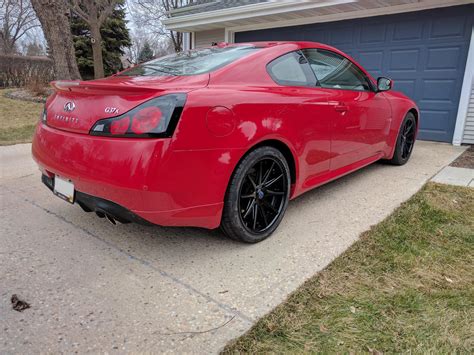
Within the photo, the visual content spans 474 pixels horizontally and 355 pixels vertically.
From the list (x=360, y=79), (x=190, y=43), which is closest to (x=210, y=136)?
(x=360, y=79)

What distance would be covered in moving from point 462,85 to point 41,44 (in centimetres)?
4868

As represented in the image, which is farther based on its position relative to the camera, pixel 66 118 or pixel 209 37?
pixel 209 37

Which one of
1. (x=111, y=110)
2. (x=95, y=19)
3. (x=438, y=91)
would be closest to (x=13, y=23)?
(x=95, y=19)

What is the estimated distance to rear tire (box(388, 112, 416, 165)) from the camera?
4.57 meters

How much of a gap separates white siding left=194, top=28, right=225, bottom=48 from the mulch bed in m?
→ 6.46

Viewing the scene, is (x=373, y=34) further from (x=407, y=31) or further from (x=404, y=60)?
(x=404, y=60)

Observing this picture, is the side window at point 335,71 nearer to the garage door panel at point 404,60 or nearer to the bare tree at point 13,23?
the garage door panel at point 404,60

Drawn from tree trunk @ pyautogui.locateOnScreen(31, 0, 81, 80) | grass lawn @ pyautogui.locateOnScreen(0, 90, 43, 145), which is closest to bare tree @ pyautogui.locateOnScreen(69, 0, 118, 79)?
grass lawn @ pyautogui.locateOnScreen(0, 90, 43, 145)

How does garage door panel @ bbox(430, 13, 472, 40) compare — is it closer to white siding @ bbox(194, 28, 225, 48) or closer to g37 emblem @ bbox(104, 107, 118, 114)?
white siding @ bbox(194, 28, 225, 48)

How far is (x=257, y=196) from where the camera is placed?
2.54m

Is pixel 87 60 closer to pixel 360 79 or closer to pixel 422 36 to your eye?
pixel 422 36

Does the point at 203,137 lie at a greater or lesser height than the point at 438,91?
lesser

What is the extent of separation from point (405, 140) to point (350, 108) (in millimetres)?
1923

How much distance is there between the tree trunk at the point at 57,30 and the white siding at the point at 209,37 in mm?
3802
